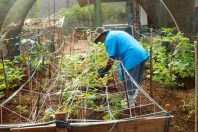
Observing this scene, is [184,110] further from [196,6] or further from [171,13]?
[171,13]

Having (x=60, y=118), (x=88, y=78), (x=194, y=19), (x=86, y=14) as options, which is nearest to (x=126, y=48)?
(x=88, y=78)

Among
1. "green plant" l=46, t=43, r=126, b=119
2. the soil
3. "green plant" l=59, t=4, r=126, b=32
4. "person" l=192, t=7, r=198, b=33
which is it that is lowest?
the soil

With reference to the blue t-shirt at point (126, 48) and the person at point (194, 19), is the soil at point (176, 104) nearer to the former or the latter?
the blue t-shirt at point (126, 48)

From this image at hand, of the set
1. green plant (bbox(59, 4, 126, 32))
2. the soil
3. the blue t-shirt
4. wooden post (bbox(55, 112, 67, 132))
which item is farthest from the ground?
green plant (bbox(59, 4, 126, 32))

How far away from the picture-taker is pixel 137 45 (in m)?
3.27

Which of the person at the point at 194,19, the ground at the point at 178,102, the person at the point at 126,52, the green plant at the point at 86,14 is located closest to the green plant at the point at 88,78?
the person at the point at 126,52

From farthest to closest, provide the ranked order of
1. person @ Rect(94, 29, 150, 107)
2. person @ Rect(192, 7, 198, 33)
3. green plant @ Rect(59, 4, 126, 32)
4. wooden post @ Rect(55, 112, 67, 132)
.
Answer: green plant @ Rect(59, 4, 126, 32) < person @ Rect(192, 7, 198, 33) < person @ Rect(94, 29, 150, 107) < wooden post @ Rect(55, 112, 67, 132)

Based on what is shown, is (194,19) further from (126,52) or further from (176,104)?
(126,52)

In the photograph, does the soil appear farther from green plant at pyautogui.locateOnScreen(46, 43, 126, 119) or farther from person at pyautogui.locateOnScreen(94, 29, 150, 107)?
person at pyautogui.locateOnScreen(94, 29, 150, 107)

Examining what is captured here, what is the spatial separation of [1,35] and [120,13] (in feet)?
11.1

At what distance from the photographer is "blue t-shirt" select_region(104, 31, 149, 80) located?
3197 mm

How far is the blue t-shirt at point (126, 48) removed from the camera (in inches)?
126

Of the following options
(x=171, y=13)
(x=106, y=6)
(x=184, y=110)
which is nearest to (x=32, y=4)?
(x=106, y=6)

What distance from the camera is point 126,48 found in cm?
323
